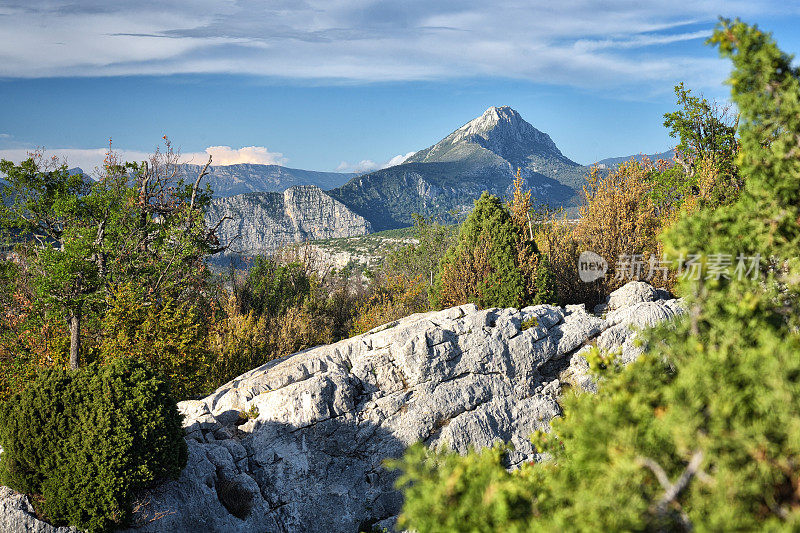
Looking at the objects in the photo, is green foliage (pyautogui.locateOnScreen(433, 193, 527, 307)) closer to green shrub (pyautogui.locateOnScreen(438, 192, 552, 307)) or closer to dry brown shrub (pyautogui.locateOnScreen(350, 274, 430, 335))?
green shrub (pyautogui.locateOnScreen(438, 192, 552, 307))

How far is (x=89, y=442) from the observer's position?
8.57 metres

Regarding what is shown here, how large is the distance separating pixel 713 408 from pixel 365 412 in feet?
30.7

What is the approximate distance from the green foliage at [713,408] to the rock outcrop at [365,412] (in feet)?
19.1

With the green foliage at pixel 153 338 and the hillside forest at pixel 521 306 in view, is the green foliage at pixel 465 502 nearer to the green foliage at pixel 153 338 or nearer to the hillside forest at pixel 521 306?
the hillside forest at pixel 521 306

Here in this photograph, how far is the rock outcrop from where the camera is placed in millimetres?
10156

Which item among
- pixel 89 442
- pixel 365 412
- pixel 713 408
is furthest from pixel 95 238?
pixel 713 408

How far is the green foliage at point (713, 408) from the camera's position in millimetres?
2840

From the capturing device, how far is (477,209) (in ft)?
51.4

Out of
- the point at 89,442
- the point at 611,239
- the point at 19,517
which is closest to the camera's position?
the point at 19,517

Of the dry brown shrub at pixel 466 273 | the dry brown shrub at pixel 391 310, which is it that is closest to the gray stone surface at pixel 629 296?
the dry brown shrub at pixel 466 273

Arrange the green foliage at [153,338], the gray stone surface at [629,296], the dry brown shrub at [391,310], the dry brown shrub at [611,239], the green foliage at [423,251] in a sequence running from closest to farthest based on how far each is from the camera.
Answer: the green foliage at [153,338] → the gray stone surface at [629,296] → the dry brown shrub at [611,239] → the dry brown shrub at [391,310] → the green foliage at [423,251]

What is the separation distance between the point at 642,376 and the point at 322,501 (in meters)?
8.70

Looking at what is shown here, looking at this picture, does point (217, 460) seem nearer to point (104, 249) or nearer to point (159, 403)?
point (159, 403)

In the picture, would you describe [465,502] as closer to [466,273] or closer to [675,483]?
[675,483]
